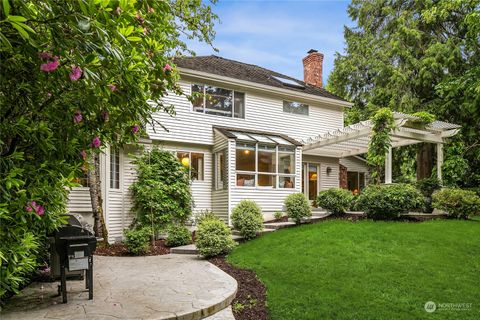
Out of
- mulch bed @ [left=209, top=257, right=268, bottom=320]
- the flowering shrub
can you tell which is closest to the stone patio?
mulch bed @ [left=209, top=257, right=268, bottom=320]

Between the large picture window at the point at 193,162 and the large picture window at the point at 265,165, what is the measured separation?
4.93 ft

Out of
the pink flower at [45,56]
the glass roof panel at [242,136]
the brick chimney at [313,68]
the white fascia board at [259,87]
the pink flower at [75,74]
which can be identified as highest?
the brick chimney at [313,68]

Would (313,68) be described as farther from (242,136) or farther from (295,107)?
(242,136)

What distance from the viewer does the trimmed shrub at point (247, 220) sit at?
9.60 meters

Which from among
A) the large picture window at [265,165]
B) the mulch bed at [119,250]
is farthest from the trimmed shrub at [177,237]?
the large picture window at [265,165]

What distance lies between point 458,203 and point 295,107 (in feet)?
23.2

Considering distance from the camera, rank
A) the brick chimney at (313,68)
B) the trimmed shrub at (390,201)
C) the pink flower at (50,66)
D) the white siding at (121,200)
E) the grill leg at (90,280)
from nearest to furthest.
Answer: the pink flower at (50,66) → the grill leg at (90,280) → the trimmed shrub at (390,201) → the white siding at (121,200) → the brick chimney at (313,68)

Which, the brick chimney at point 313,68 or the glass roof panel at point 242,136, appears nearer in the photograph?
the glass roof panel at point 242,136

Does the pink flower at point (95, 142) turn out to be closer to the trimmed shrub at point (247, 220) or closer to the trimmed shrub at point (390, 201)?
the trimmed shrub at point (247, 220)

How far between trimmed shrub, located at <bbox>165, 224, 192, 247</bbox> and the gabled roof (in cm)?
576

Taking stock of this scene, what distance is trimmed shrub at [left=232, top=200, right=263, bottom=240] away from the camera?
9602 mm

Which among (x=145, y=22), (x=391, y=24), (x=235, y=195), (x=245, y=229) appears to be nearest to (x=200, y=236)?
(x=245, y=229)

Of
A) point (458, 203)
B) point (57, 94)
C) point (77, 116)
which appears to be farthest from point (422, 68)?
point (57, 94)

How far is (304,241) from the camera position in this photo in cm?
833
